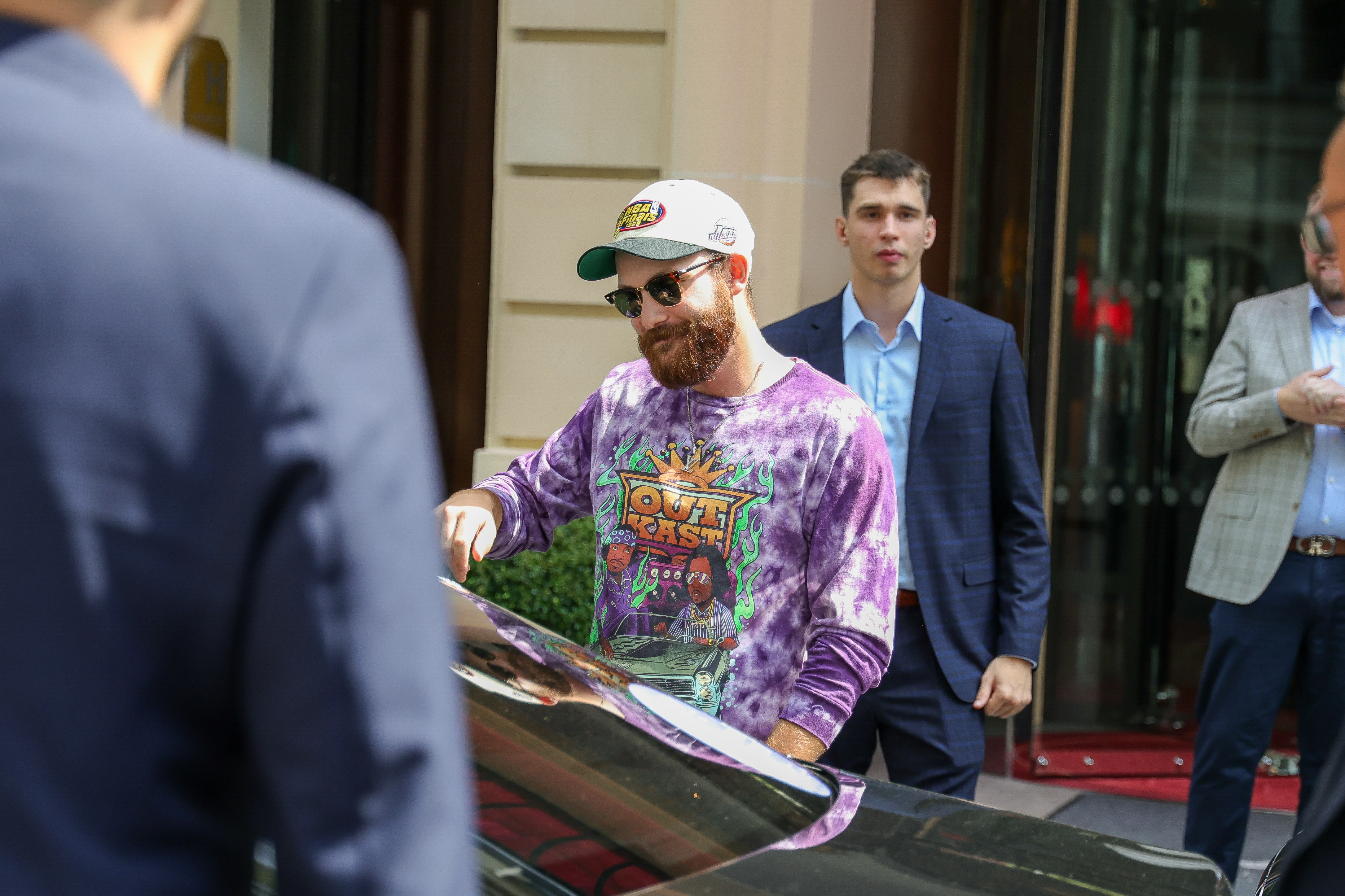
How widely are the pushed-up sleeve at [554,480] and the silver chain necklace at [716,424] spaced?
0.25 metres

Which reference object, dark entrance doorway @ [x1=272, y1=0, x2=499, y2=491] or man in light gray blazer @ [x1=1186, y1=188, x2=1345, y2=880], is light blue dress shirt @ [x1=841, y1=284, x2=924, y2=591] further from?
dark entrance doorway @ [x1=272, y1=0, x2=499, y2=491]

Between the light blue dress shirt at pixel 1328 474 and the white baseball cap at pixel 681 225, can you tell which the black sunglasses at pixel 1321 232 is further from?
the light blue dress shirt at pixel 1328 474

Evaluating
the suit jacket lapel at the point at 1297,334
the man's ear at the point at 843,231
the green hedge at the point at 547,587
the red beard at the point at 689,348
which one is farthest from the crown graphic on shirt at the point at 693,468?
the suit jacket lapel at the point at 1297,334

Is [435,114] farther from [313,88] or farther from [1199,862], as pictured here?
[1199,862]

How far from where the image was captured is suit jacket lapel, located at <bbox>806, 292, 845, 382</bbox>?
13.2 feet

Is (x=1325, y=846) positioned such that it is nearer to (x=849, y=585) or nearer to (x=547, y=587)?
(x=849, y=585)

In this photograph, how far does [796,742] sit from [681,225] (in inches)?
39.8

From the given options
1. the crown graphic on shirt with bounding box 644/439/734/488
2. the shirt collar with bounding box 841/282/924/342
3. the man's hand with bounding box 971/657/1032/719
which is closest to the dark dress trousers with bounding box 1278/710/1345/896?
the crown graphic on shirt with bounding box 644/439/734/488

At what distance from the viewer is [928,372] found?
394 centimetres

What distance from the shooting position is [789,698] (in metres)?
2.59

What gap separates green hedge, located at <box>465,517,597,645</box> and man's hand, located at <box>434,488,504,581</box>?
6.61ft

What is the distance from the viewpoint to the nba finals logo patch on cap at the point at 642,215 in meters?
2.75

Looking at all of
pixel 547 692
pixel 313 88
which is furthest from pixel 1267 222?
pixel 547 692

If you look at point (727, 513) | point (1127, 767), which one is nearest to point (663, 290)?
point (727, 513)
